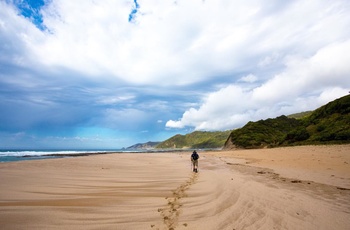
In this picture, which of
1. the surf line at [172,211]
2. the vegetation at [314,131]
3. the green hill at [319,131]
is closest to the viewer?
the surf line at [172,211]

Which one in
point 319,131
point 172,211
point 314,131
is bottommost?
point 172,211

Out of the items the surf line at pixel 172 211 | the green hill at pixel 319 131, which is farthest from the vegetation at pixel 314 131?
the surf line at pixel 172 211

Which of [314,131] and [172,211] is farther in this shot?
[314,131]

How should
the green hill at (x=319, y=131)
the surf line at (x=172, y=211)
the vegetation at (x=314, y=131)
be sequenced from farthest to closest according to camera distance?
1. the vegetation at (x=314, y=131)
2. the green hill at (x=319, y=131)
3. the surf line at (x=172, y=211)

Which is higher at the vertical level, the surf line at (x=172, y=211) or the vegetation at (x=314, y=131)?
the vegetation at (x=314, y=131)

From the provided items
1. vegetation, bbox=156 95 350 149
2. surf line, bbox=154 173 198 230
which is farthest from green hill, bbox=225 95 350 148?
surf line, bbox=154 173 198 230

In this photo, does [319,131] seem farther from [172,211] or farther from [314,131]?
[172,211]

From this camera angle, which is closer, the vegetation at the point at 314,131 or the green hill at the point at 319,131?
the green hill at the point at 319,131

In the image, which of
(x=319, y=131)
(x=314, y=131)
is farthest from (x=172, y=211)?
(x=314, y=131)

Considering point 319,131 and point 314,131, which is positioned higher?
point 314,131

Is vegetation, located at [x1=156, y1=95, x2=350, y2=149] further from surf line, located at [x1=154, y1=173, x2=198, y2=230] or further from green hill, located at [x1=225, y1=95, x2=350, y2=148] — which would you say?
surf line, located at [x1=154, y1=173, x2=198, y2=230]

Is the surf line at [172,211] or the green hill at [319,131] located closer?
the surf line at [172,211]

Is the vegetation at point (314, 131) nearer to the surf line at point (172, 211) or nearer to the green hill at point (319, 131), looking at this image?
the green hill at point (319, 131)

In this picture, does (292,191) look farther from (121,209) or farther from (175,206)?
(121,209)
